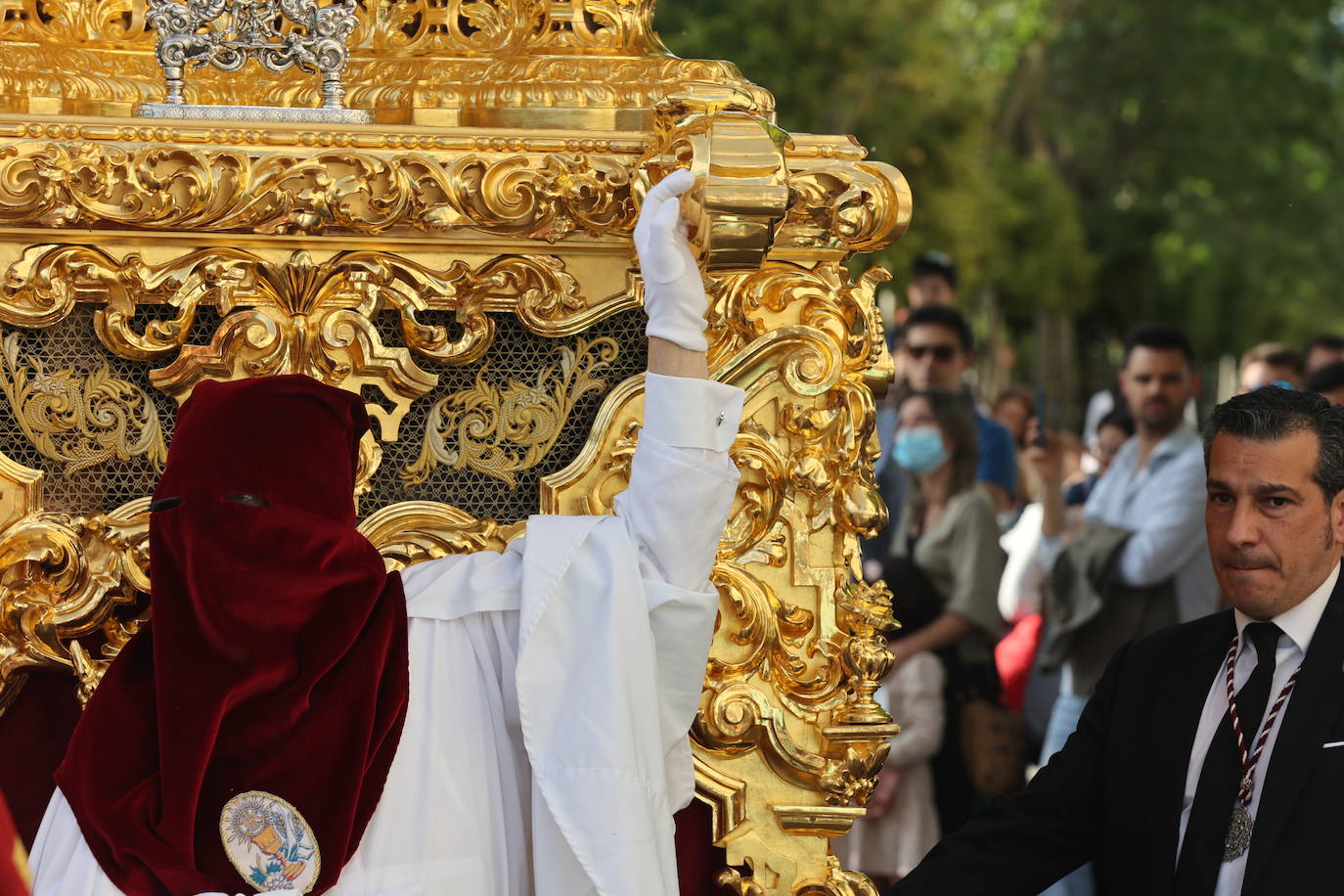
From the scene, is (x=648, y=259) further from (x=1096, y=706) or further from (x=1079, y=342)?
(x=1079, y=342)

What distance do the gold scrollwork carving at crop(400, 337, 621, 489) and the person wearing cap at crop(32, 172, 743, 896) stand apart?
278 mm

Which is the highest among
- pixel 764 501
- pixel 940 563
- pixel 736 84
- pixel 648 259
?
pixel 736 84

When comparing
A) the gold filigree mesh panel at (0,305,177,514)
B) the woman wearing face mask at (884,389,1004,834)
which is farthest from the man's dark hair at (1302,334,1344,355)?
the gold filigree mesh panel at (0,305,177,514)

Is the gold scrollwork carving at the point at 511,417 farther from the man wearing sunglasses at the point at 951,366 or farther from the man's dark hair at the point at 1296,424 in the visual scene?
the man wearing sunglasses at the point at 951,366

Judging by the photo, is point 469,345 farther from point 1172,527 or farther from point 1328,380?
point 1328,380

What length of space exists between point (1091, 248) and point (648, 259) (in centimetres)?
2213

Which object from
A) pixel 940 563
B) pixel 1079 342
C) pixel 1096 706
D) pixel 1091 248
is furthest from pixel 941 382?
pixel 1079 342

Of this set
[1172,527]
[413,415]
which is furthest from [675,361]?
[1172,527]

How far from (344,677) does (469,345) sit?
0.53 meters

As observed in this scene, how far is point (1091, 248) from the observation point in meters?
23.7

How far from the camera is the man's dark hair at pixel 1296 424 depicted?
2756mm

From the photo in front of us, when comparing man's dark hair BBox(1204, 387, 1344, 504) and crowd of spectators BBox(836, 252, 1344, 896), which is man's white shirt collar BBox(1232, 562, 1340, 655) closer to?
man's dark hair BBox(1204, 387, 1344, 504)

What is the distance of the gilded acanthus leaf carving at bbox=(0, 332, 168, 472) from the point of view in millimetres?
2619

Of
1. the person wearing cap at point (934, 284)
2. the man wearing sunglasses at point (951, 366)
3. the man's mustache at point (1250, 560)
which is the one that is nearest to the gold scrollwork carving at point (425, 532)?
the man's mustache at point (1250, 560)
